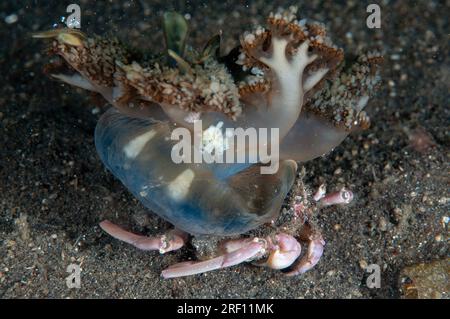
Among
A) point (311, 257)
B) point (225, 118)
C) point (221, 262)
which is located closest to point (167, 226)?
point (221, 262)

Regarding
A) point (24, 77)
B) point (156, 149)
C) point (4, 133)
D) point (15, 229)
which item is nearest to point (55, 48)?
point (156, 149)

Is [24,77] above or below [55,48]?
below

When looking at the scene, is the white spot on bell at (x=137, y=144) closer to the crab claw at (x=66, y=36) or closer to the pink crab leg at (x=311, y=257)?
the crab claw at (x=66, y=36)

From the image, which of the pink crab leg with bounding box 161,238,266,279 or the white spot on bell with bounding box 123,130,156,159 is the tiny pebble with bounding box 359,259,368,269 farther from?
the white spot on bell with bounding box 123,130,156,159

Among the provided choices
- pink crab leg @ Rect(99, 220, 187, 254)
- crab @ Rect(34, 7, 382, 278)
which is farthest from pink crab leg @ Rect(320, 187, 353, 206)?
pink crab leg @ Rect(99, 220, 187, 254)
